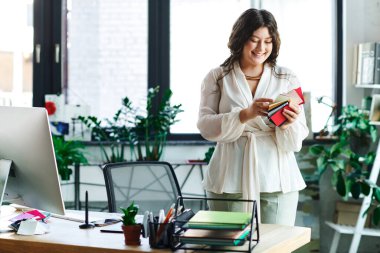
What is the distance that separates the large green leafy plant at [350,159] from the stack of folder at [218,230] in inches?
98.0

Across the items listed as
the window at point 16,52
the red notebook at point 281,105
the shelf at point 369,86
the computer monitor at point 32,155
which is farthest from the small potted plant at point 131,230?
the window at point 16,52

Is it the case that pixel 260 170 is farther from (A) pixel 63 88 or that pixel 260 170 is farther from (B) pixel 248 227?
(A) pixel 63 88

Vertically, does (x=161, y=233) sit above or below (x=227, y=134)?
below

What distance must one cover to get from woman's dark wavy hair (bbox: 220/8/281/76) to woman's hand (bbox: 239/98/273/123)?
297mm

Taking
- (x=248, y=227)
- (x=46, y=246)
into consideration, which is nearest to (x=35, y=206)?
(x=46, y=246)

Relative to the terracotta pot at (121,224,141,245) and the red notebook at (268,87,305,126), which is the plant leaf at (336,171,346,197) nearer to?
the red notebook at (268,87,305,126)

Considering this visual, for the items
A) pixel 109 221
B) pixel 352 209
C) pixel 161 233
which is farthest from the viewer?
pixel 352 209

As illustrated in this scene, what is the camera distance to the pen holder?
2.17 metres

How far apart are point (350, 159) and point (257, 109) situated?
6.59 ft

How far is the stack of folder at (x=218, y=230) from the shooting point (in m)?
2.08

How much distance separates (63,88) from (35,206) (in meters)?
2.76

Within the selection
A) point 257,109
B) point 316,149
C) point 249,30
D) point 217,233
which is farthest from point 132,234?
point 316,149

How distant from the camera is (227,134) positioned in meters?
2.88

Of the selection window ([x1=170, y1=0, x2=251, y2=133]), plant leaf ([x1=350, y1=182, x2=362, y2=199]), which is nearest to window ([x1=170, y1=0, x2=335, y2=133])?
window ([x1=170, y1=0, x2=251, y2=133])
